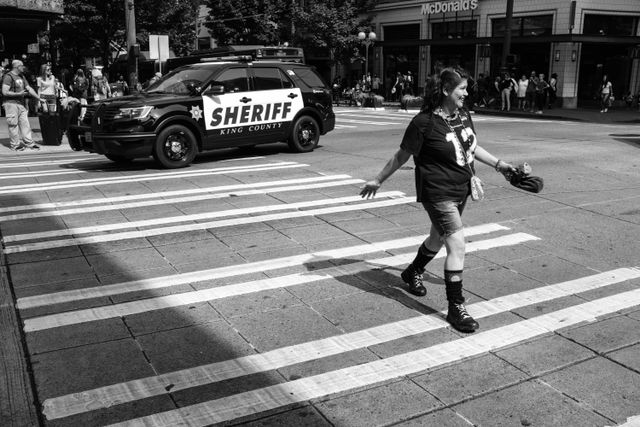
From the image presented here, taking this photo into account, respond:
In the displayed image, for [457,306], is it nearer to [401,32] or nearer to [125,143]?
[125,143]

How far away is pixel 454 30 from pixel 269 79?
28544 mm

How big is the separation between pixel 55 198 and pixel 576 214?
6798mm

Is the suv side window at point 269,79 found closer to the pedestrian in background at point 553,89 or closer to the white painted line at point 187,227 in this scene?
the white painted line at point 187,227

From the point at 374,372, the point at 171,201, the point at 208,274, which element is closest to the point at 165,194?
the point at 171,201

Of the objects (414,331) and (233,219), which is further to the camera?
(233,219)

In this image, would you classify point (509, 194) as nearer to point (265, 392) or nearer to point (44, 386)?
point (265, 392)

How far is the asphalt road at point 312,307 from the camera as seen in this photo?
3555 millimetres

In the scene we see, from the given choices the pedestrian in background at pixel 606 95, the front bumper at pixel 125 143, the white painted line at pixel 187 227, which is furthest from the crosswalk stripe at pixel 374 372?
the pedestrian in background at pixel 606 95

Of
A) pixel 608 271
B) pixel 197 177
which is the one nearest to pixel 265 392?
pixel 608 271

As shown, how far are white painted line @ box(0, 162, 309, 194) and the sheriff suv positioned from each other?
62cm

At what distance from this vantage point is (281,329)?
453 centimetres

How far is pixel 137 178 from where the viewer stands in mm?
10305

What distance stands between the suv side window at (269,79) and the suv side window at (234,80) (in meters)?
0.24

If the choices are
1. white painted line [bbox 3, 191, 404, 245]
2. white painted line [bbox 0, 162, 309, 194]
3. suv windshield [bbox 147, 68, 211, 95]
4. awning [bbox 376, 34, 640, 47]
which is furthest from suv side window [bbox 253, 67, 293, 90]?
awning [bbox 376, 34, 640, 47]
